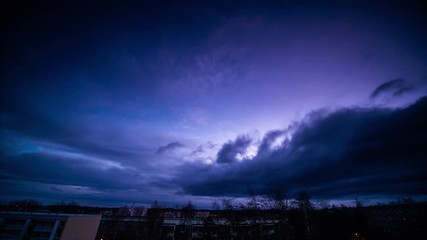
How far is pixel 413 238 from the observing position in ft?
85.3

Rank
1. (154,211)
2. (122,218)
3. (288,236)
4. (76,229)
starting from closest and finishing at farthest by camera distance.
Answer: (76,229) < (288,236) < (154,211) < (122,218)

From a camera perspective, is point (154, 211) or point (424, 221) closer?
point (424, 221)

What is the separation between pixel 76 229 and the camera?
93.5 ft

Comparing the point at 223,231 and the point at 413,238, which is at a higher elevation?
the point at 413,238

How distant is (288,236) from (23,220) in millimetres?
44507

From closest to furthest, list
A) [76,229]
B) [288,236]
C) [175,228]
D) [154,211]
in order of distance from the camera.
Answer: [76,229]
[288,236]
[175,228]
[154,211]

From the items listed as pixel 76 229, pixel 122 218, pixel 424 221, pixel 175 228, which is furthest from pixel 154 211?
pixel 424 221

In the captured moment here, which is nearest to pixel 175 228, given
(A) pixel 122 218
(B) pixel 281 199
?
(A) pixel 122 218

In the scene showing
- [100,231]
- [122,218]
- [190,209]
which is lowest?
[100,231]

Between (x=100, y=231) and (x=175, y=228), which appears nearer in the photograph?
(x=175, y=228)

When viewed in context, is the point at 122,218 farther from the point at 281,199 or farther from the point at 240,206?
the point at 281,199

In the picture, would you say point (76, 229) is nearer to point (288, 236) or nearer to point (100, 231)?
point (288, 236)

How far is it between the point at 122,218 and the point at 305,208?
65.3 metres

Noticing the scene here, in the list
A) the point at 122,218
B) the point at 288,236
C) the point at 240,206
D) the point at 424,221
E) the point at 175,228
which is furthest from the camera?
the point at 122,218
